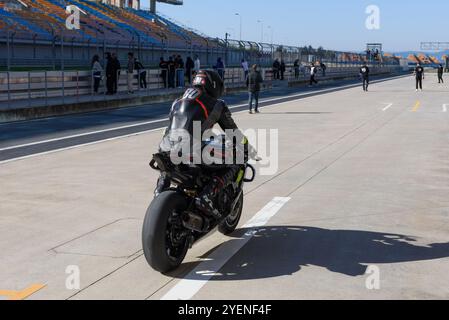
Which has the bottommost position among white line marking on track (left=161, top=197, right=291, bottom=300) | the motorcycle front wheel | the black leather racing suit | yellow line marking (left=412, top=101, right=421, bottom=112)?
white line marking on track (left=161, top=197, right=291, bottom=300)

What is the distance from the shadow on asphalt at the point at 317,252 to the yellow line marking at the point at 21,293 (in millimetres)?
1214

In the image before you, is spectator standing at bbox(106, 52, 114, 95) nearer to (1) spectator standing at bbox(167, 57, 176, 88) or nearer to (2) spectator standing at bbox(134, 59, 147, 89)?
(2) spectator standing at bbox(134, 59, 147, 89)

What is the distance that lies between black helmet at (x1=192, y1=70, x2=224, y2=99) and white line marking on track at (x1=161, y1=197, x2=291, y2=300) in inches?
56.4

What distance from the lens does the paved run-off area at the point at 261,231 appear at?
194 inches

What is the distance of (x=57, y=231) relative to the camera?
647cm

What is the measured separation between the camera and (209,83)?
17.9ft

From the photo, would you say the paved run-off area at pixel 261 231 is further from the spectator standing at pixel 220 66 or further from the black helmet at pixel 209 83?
the spectator standing at pixel 220 66

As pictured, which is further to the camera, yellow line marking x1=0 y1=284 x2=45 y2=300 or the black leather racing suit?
the black leather racing suit

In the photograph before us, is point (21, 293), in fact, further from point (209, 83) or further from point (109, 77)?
point (109, 77)

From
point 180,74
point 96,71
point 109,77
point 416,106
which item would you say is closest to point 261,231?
point 96,71

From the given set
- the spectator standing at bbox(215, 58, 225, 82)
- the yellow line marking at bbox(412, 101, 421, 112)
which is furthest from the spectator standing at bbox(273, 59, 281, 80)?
the yellow line marking at bbox(412, 101, 421, 112)

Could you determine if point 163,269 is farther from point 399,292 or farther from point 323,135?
point 323,135

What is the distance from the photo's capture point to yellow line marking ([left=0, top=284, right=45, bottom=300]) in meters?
4.59
